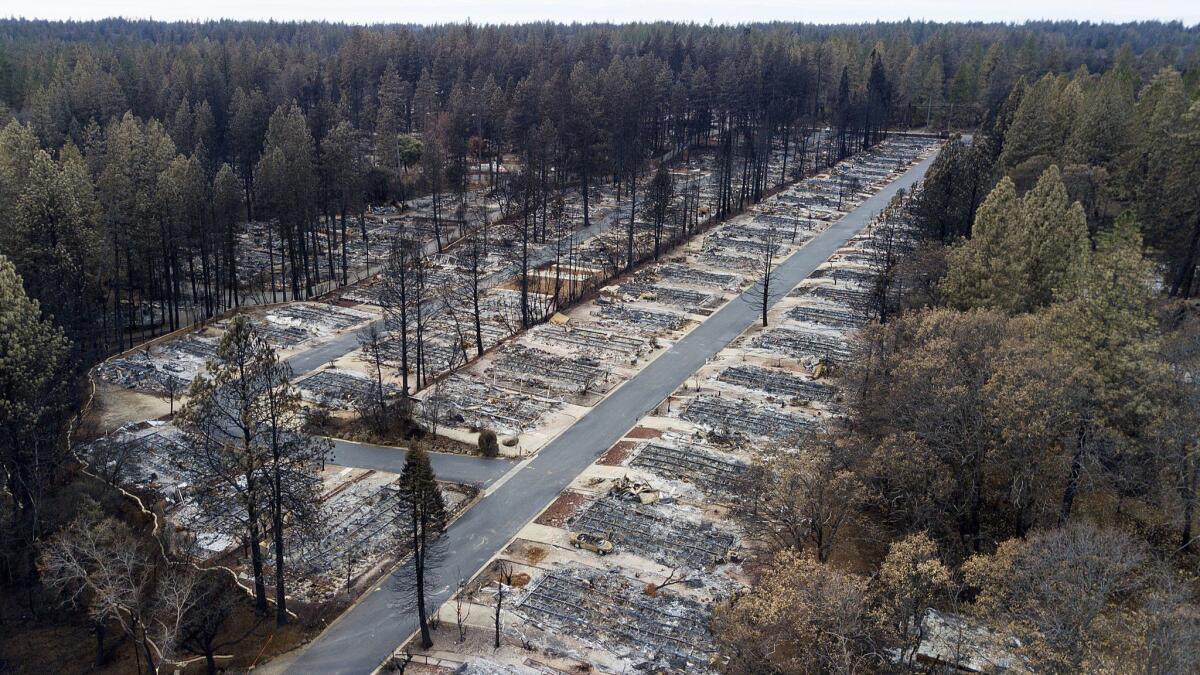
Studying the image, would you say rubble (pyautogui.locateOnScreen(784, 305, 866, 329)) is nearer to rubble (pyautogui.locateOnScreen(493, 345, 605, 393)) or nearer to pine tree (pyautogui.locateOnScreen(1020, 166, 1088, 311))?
pine tree (pyautogui.locateOnScreen(1020, 166, 1088, 311))

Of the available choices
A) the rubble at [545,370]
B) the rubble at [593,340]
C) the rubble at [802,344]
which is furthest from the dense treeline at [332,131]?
the rubble at [802,344]

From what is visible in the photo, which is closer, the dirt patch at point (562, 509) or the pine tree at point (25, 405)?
the pine tree at point (25, 405)

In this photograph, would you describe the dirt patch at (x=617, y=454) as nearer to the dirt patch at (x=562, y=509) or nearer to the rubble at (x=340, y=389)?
the dirt patch at (x=562, y=509)

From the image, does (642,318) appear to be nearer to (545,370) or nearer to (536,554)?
(545,370)

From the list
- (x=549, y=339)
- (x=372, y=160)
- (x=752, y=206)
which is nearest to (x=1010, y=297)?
(x=549, y=339)

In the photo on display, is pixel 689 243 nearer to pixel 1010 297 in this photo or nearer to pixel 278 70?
pixel 1010 297

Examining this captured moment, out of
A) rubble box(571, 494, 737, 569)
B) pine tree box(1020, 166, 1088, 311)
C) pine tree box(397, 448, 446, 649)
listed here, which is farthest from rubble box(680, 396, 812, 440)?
pine tree box(397, 448, 446, 649)
